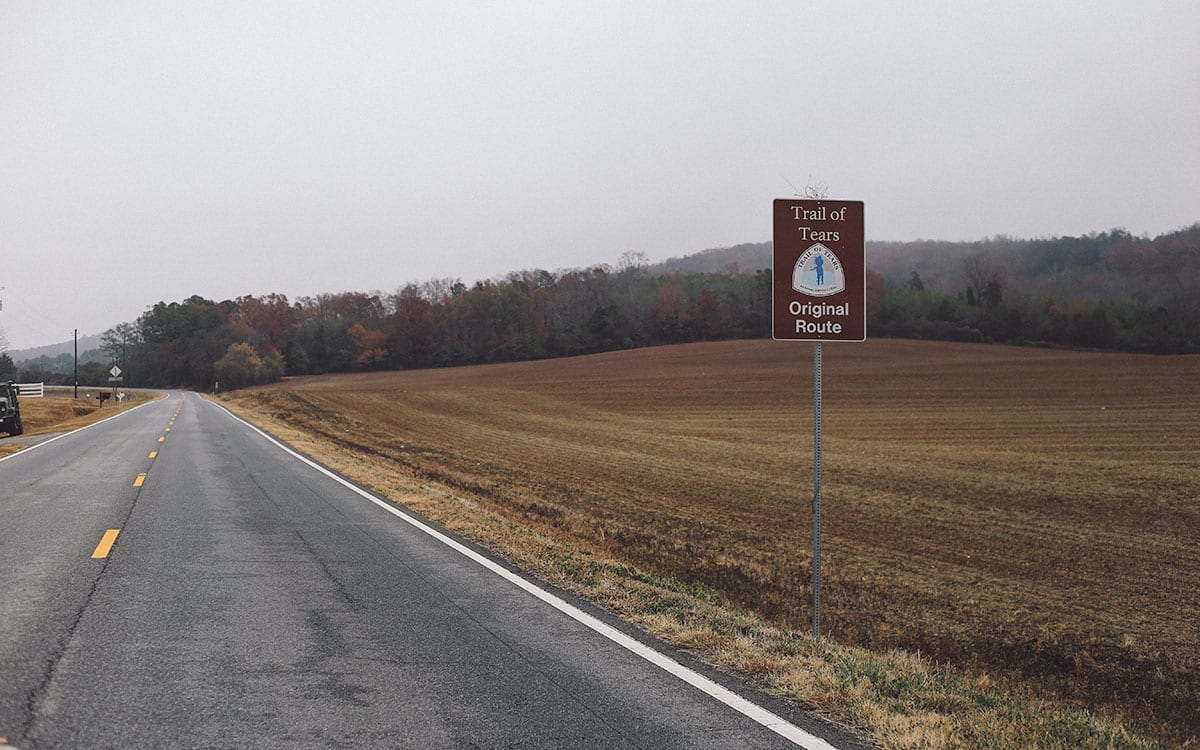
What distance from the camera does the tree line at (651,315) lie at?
264ft

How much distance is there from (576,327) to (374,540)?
95.7 metres

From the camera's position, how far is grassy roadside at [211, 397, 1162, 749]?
459cm

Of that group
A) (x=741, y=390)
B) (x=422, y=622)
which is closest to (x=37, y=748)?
(x=422, y=622)

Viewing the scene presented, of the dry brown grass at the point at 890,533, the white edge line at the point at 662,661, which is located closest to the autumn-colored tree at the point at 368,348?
the dry brown grass at the point at 890,533


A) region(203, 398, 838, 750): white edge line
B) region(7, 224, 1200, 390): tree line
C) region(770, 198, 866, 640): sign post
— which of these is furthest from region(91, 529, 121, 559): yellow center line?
region(7, 224, 1200, 390): tree line

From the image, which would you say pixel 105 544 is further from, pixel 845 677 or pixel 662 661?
pixel 845 677

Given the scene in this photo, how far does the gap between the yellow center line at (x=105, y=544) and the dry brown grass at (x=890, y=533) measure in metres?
4.06

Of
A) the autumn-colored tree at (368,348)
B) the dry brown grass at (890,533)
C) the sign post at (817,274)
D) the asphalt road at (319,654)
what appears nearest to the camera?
the asphalt road at (319,654)

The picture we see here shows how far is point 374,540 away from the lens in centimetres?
1020

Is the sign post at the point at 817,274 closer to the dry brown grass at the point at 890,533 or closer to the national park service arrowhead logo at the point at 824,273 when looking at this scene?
the national park service arrowhead logo at the point at 824,273

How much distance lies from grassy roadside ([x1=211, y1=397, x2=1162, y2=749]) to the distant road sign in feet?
7.98

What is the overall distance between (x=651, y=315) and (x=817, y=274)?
94.9 meters

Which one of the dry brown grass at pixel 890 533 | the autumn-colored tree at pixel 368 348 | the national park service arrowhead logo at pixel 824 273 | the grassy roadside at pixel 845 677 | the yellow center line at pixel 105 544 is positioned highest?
the autumn-colored tree at pixel 368 348

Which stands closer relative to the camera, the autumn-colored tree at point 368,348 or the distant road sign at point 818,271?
the distant road sign at point 818,271
